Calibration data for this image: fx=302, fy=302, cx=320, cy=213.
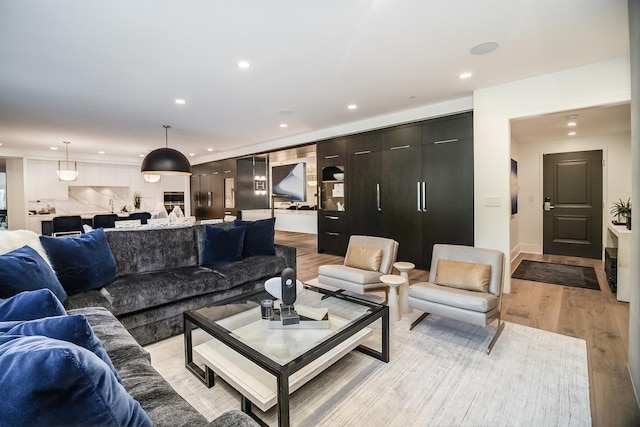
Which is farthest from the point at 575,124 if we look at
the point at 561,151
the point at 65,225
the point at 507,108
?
the point at 65,225

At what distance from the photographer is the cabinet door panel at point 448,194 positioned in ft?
14.2

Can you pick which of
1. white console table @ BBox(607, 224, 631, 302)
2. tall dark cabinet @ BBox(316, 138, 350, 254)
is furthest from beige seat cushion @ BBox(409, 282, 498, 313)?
tall dark cabinet @ BBox(316, 138, 350, 254)

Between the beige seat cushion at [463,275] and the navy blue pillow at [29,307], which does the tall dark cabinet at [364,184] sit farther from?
the navy blue pillow at [29,307]

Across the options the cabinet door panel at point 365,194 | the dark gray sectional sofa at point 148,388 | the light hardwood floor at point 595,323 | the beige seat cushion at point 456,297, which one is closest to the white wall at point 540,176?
the light hardwood floor at point 595,323

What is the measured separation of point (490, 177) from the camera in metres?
3.94

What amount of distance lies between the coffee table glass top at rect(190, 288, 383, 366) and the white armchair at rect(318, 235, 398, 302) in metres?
0.70

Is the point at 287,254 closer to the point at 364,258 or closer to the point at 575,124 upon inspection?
the point at 364,258

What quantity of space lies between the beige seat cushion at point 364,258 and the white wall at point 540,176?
139 inches

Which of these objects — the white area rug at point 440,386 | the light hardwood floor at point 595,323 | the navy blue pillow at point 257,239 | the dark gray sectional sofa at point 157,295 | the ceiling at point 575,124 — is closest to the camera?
the dark gray sectional sofa at point 157,295

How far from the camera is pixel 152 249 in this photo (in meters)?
3.05

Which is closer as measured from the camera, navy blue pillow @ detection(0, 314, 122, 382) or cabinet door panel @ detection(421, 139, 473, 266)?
navy blue pillow @ detection(0, 314, 122, 382)

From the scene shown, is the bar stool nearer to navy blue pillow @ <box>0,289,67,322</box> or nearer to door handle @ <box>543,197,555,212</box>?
navy blue pillow @ <box>0,289,67,322</box>

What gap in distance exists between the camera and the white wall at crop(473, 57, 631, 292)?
10.3 ft

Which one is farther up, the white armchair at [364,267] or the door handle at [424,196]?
the door handle at [424,196]
